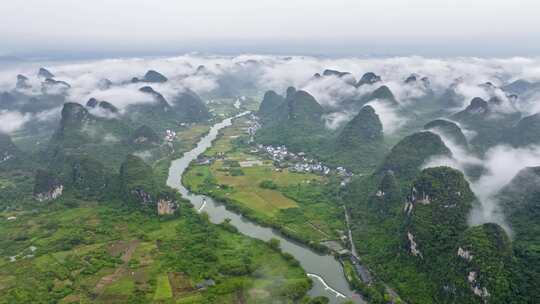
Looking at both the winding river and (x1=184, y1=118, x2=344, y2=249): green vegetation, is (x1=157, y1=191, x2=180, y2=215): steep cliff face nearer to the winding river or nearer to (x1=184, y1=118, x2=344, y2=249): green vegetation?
the winding river

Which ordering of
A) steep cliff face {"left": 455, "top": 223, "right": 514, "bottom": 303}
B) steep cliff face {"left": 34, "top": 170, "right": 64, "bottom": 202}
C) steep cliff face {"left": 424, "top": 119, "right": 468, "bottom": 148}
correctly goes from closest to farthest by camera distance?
steep cliff face {"left": 455, "top": 223, "right": 514, "bottom": 303}
steep cliff face {"left": 34, "top": 170, "right": 64, "bottom": 202}
steep cliff face {"left": 424, "top": 119, "right": 468, "bottom": 148}

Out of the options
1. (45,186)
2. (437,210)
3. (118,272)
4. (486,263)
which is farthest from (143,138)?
(486,263)

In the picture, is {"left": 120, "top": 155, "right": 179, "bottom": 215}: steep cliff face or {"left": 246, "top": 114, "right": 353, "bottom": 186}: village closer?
{"left": 120, "top": 155, "right": 179, "bottom": 215}: steep cliff face

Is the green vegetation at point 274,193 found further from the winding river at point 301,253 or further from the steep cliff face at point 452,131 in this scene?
the steep cliff face at point 452,131

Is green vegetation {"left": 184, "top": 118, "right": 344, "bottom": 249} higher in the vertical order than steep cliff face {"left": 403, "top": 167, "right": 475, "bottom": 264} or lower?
lower

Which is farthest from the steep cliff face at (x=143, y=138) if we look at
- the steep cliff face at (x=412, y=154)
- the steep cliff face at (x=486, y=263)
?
the steep cliff face at (x=486, y=263)

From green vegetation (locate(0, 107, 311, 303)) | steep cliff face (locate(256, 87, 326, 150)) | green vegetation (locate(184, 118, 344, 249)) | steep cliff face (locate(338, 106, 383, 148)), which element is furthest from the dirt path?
steep cliff face (locate(256, 87, 326, 150))

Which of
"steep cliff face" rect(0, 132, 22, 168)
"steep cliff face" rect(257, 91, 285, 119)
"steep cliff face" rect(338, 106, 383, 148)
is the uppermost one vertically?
"steep cliff face" rect(338, 106, 383, 148)

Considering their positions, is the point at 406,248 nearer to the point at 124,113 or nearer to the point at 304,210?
the point at 304,210
